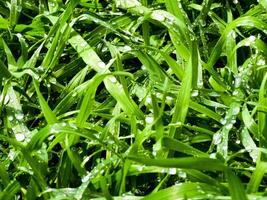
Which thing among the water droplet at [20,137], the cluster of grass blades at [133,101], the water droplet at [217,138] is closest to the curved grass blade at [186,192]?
the cluster of grass blades at [133,101]

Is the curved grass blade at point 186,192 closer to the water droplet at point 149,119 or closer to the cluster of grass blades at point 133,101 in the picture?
the cluster of grass blades at point 133,101

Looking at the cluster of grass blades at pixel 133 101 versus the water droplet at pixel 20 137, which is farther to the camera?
the water droplet at pixel 20 137

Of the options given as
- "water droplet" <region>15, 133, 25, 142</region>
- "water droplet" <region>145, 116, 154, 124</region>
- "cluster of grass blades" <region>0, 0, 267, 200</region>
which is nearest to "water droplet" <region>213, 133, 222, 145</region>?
"cluster of grass blades" <region>0, 0, 267, 200</region>

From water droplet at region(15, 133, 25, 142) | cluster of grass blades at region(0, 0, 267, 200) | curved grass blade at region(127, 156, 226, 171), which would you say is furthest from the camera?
water droplet at region(15, 133, 25, 142)

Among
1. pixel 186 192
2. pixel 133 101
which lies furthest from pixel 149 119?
pixel 186 192

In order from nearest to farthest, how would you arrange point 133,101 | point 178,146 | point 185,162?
point 185,162 → point 178,146 → point 133,101

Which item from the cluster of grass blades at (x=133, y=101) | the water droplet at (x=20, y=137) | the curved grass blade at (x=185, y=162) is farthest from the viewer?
the water droplet at (x=20, y=137)

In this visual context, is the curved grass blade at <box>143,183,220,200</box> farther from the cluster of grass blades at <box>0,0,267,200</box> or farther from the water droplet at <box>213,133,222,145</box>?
the water droplet at <box>213,133,222,145</box>

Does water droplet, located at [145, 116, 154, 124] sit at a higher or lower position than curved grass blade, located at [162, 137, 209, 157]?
higher

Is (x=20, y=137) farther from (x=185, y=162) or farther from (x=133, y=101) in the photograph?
(x=185, y=162)
